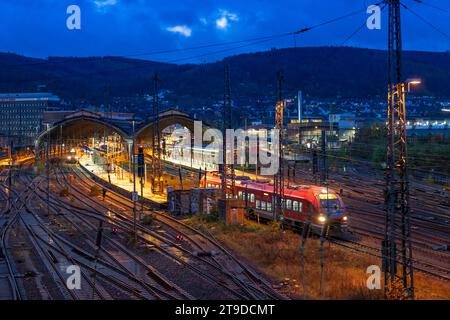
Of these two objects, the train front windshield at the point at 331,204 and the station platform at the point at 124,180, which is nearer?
the train front windshield at the point at 331,204

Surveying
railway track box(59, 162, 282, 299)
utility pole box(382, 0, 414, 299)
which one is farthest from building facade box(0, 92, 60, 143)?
utility pole box(382, 0, 414, 299)

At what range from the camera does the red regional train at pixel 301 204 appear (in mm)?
16531

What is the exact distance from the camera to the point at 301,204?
17.2m

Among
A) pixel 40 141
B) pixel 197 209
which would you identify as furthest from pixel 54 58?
pixel 197 209

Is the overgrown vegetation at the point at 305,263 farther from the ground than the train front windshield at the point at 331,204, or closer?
closer

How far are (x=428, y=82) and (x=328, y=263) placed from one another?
11663 centimetres

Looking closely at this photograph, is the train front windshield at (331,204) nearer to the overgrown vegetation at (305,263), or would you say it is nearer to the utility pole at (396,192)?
the overgrown vegetation at (305,263)

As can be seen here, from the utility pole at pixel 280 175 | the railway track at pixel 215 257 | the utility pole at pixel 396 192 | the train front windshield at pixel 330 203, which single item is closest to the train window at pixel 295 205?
the utility pole at pixel 280 175

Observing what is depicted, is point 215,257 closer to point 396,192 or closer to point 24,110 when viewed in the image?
point 396,192

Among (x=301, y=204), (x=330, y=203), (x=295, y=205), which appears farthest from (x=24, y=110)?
(x=330, y=203)
